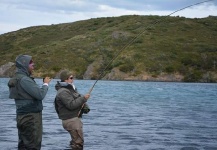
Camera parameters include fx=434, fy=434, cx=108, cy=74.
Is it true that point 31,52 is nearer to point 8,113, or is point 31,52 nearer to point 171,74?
point 171,74

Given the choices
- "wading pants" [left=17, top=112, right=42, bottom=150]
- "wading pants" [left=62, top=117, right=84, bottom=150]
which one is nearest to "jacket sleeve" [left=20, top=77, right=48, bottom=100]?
"wading pants" [left=17, top=112, right=42, bottom=150]

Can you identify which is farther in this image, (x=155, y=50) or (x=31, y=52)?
(x=31, y=52)

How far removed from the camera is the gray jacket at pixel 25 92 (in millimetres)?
7141

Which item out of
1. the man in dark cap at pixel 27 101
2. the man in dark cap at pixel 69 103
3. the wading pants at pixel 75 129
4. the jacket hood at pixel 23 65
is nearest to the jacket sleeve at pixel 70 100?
the man in dark cap at pixel 69 103

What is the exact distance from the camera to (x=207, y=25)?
108 m

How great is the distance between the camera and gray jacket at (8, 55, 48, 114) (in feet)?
23.4

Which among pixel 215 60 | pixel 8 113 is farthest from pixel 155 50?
pixel 8 113

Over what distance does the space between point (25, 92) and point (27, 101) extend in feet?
0.50

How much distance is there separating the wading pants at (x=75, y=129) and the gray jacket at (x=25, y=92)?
1744 millimetres

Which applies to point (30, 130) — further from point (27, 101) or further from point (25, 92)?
point (25, 92)

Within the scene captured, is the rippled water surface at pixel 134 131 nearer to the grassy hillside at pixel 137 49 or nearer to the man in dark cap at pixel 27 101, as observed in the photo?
the man in dark cap at pixel 27 101

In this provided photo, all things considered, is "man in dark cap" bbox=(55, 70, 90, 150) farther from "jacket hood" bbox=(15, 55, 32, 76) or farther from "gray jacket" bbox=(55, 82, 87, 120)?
"jacket hood" bbox=(15, 55, 32, 76)

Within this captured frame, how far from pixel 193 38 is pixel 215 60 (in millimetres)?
19514

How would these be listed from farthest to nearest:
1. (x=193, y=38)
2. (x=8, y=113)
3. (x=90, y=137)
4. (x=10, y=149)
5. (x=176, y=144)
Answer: (x=193, y=38) → (x=8, y=113) → (x=90, y=137) → (x=176, y=144) → (x=10, y=149)
